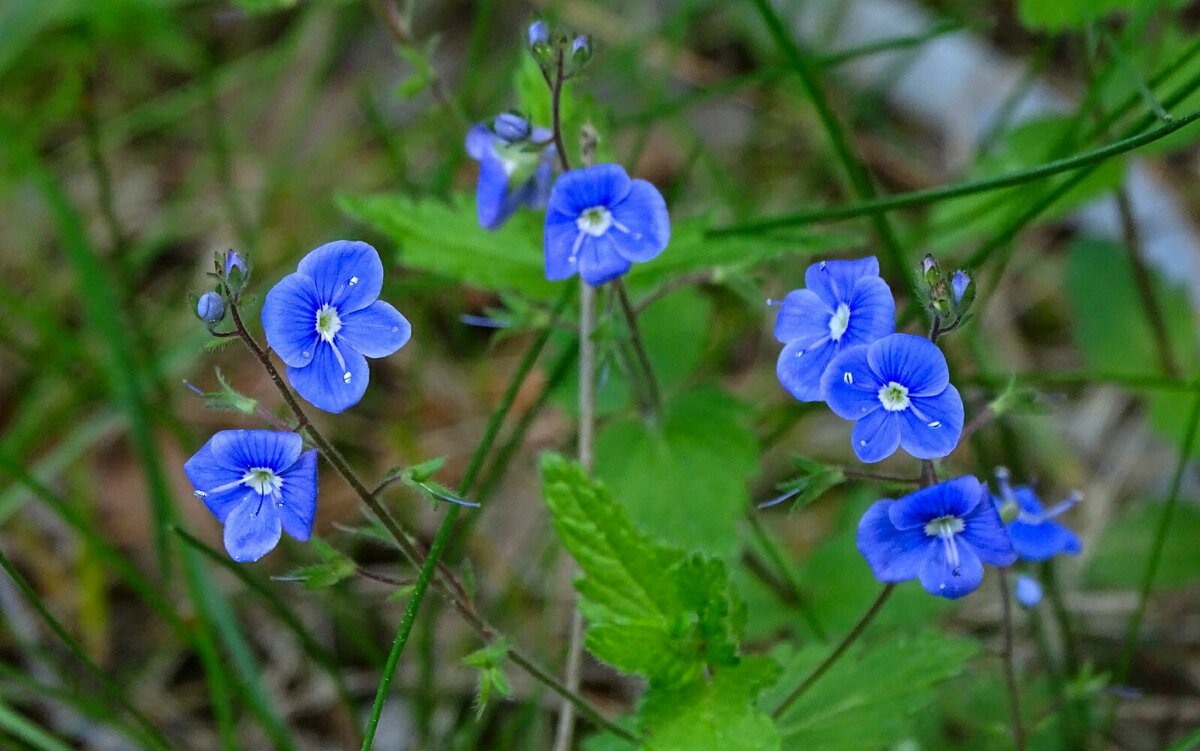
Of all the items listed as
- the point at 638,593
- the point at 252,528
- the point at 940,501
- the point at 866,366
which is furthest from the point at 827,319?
the point at 252,528

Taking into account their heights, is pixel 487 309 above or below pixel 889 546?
above

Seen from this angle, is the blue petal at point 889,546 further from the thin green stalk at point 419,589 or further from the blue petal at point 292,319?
the blue petal at point 292,319

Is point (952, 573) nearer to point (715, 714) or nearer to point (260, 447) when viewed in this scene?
point (715, 714)

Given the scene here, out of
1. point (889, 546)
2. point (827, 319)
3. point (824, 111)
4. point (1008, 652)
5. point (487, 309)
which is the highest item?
point (824, 111)

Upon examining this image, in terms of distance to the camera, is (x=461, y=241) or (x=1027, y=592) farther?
(x=461, y=241)

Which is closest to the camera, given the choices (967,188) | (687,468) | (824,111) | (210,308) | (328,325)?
(210,308)

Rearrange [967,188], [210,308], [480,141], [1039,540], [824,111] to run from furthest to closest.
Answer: [824,111] < [480,141] < [967,188] < [1039,540] < [210,308]

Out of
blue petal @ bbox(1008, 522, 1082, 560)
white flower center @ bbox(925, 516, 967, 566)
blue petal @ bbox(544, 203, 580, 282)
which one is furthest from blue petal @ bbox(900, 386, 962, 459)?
blue petal @ bbox(544, 203, 580, 282)

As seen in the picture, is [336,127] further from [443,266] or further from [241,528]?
[241,528]
